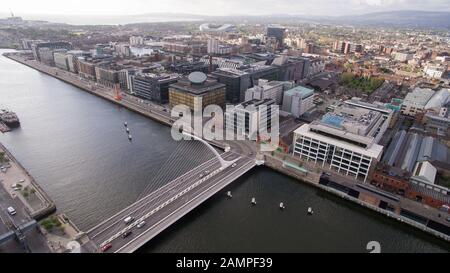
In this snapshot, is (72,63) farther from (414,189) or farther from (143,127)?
(414,189)

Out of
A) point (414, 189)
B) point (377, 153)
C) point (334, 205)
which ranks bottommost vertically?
point (334, 205)

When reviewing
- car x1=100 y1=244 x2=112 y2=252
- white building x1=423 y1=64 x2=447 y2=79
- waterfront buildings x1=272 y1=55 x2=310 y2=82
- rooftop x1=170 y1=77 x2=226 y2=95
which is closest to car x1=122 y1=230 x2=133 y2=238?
car x1=100 y1=244 x2=112 y2=252

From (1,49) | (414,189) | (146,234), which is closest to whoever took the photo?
(146,234)

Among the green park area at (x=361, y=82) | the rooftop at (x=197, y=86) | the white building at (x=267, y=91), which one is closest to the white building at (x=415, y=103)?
the green park area at (x=361, y=82)

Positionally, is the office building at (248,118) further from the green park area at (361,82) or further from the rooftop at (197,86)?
the green park area at (361,82)

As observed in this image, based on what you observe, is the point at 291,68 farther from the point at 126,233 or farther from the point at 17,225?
the point at 17,225

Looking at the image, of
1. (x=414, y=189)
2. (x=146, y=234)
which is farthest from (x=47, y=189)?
(x=414, y=189)

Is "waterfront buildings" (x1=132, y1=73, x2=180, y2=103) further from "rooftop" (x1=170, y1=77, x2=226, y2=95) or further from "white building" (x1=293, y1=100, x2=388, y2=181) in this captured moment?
"white building" (x1=293, y1=100, x2=388, y2=181)
